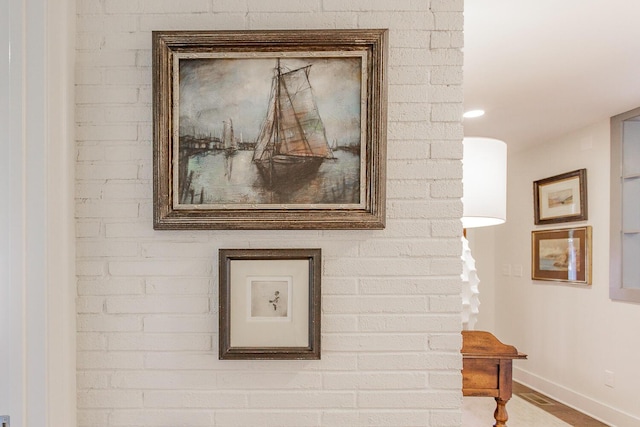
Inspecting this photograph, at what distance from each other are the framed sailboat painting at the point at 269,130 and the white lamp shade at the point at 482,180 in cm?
58

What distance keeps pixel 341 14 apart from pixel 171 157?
0.63 metres

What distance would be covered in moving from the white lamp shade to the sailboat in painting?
2.25 feet

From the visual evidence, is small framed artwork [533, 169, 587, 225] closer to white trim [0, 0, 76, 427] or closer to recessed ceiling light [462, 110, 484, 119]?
recessed ceiling light [462, 110, 484, 119]

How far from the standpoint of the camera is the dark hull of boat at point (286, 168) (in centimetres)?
124

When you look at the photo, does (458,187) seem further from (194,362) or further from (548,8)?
(548,8)

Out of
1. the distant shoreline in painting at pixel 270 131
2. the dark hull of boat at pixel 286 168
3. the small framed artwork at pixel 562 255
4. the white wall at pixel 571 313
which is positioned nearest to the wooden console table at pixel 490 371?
the distant shoreline in painting at pixel 270 131

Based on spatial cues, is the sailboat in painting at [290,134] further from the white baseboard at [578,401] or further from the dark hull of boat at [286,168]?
the white baseboard at [578,401]

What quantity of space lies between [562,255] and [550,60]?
7.33ft

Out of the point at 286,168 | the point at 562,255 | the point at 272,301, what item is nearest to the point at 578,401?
the point at 562,255

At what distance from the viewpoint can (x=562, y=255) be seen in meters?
3.93

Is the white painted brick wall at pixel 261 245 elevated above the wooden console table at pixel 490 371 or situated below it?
above

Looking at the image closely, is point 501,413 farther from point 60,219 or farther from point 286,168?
point 60,219

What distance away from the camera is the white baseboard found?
3.27m

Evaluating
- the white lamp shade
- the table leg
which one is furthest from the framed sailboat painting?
the table leg
